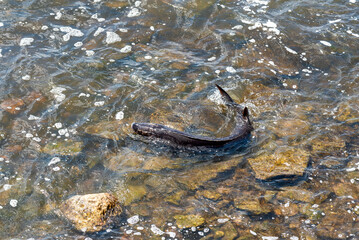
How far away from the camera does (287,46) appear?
383 inches

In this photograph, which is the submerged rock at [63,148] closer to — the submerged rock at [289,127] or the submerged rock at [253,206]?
the submerged rock at [253,206]

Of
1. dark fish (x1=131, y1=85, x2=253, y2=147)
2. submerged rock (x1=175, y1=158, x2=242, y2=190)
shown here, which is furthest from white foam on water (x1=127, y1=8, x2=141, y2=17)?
submerged rock (x1=175, y1=158, x2=242, y2=190)

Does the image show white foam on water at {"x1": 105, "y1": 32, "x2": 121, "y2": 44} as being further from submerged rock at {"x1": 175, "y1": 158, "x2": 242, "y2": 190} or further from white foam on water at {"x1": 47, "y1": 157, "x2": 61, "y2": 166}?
submerged rock at {"x1": 175, "y1": 158, "x2": 242, "y2": 190}

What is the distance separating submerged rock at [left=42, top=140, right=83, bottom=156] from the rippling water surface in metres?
0.03

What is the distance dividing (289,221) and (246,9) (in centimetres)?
730

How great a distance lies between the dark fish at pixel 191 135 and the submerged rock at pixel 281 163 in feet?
1.86

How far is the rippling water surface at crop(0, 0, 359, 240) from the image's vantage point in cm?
576

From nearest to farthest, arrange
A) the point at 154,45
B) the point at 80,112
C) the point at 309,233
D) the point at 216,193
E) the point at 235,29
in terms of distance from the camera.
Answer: the point at 309,233
the point at 216,193
the point at 80,112
the point at 154,45
the point at 235,29

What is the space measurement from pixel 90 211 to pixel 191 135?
2187mm

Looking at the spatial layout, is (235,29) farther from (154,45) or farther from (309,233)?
(309,233)

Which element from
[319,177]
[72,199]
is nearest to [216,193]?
[319,177]

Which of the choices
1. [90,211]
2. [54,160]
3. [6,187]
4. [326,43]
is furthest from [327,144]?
[6,187]

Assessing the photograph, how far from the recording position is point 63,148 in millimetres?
6824

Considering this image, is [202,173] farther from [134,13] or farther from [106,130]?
[134,13]
